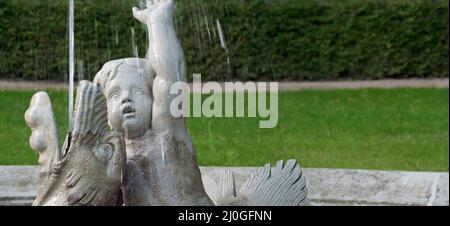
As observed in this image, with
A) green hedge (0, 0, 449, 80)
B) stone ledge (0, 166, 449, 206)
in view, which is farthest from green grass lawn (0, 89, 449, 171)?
stone ledge (0, 166, 449, 206)

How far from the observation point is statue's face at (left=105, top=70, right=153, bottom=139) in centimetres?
480

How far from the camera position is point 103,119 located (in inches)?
181

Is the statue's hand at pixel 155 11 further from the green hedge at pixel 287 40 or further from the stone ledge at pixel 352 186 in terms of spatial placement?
the green hedge at pixel 287 40

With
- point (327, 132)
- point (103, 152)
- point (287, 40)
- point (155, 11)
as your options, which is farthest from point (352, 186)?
point (287, 40)

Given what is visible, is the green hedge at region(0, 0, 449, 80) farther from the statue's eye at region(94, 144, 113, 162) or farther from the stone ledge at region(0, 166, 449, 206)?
the statue's eye at region(94, 144, 113, 162)

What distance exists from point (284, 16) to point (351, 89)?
A: 1.43 meters

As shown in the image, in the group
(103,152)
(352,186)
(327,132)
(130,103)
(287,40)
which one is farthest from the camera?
(287,40)

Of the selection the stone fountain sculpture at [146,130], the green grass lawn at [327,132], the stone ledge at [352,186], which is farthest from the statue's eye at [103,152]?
the green grass lawn at [327,132]

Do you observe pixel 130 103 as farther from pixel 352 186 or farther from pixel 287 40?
pixel 287 40

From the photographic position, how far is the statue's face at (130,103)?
15.8ft

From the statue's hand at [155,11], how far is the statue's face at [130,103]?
25cm

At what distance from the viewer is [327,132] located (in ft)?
38.1

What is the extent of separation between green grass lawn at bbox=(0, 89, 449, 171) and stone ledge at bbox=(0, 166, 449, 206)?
2.56 meters

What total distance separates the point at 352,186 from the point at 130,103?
2.30 metres
